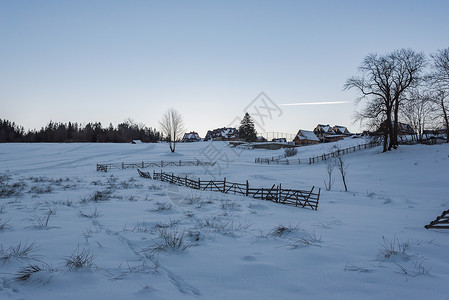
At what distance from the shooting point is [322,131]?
103188 mm

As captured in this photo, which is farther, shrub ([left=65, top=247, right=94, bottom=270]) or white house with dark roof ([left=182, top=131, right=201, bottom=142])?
white house with dark roof ([left=182, top=131, right=201, bottom=142])

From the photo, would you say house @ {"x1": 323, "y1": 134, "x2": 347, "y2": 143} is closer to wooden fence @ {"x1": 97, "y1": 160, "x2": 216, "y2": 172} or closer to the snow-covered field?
wooden fence @ {"x1": 97, "y1": 160, "x2": 216, "y2": 172}

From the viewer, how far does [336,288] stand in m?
4.00

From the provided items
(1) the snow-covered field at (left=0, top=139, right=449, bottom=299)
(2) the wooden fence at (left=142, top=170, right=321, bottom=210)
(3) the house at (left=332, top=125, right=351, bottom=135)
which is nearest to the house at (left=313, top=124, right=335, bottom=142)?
(3) the house at (left=332, top=125, right=351, bottom=135)

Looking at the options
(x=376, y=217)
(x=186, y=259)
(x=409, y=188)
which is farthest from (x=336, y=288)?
(x=409, y=188)

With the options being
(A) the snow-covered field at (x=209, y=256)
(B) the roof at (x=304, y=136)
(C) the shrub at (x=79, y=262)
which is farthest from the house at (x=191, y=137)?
(C) the shrub at (x=79, y=262)

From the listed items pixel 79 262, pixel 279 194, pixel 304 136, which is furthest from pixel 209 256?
pixel 304 136

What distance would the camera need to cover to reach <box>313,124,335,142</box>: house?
10281cm

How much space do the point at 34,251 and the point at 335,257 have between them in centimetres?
657

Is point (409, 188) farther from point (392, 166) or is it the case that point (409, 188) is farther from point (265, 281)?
point (265, 281)

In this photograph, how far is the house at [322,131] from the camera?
102812mm

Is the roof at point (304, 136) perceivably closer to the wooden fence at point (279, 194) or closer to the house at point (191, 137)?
the wooden fence at point (279, 194)

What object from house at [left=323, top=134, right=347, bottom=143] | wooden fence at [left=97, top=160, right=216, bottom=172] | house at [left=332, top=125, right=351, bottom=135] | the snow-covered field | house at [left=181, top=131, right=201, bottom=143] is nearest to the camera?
the snow-covered field

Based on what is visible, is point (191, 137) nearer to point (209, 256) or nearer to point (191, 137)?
point (191, 137)
